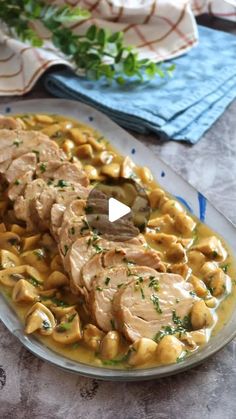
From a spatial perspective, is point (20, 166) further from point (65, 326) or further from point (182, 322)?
point (182, 322)

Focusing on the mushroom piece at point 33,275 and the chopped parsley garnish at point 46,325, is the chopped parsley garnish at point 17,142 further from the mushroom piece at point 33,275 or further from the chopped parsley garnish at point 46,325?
the chopped parsley garnish at point 46,325

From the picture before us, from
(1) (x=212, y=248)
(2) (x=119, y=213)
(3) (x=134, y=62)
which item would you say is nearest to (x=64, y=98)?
(3) (x=134, y=62)

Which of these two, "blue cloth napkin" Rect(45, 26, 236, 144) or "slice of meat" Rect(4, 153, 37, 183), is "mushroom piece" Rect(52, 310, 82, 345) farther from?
"blue cloth napkin" Rect(45, 26, 236, 144)

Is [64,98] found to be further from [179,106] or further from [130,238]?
[130,238]

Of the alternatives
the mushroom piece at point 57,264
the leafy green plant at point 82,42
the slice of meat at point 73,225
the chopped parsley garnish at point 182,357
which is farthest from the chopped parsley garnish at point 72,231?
the leafy green plant at point 82,42

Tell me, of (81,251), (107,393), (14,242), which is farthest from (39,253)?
(107,393)

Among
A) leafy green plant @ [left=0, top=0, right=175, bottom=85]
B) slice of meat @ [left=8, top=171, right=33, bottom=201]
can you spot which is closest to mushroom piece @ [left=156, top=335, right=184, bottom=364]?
slice of meat @ [left=8, top=171, right=33, bottom=201]

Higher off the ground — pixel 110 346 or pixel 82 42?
pixel 82 42
